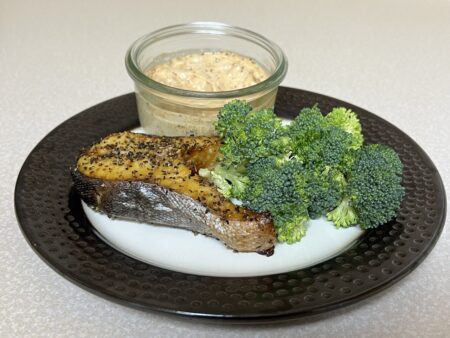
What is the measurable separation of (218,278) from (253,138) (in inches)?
17.8

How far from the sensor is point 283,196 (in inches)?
67.6

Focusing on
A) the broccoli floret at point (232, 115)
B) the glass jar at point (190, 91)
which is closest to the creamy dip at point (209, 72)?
the glass jar at point (190, 91)

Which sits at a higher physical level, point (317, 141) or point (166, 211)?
point (317, 141)

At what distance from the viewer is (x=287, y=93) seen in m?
2.46

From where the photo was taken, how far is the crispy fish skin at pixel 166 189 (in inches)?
65.4

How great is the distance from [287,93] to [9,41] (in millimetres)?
1671

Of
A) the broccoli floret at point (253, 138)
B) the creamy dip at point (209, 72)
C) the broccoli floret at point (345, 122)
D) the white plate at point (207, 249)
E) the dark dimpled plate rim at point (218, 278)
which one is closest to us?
the dark dimpled plate rim at point (218, 278)

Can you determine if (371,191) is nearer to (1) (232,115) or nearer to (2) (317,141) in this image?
(2) (317,141)

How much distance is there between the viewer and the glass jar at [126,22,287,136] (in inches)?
78.5

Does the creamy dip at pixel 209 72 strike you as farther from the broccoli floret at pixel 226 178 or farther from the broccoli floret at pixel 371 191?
the broccoli floret at pixel 371 191

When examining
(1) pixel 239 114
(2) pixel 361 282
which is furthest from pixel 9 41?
(2) pixel 361 282

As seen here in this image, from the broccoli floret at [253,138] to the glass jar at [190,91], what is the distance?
6.9 inches

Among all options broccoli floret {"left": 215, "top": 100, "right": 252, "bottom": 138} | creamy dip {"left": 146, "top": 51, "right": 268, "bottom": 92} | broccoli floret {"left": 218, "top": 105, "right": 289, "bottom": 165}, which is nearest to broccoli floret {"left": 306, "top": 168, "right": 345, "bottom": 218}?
broccoli floret {"left": 218, "top": 105, "right": 289, "bottom": 165}

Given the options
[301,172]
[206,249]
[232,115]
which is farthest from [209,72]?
[206,249]
